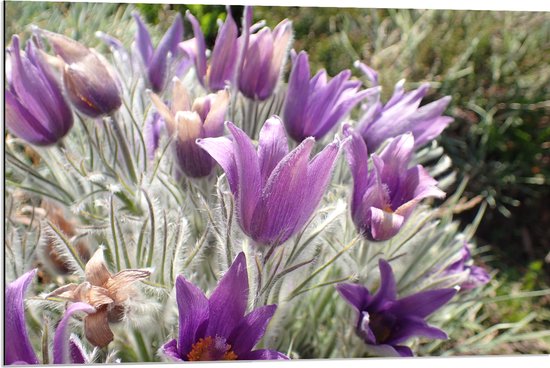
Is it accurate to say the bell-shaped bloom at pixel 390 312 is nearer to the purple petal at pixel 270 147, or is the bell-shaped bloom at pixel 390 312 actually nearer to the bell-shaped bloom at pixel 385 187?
the bell-shaped bloom at pixel 385 187

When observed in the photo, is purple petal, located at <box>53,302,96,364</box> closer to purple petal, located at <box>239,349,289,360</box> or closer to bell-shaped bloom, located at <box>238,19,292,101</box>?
purple petal, located at <box>239,349,289,360</box>

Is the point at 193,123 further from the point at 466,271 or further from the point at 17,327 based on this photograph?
the point at 466,271

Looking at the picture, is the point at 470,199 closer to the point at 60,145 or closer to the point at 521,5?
the point at 521,5

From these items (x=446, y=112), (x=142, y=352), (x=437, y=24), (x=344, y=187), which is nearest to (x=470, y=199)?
(x=446, y=112)

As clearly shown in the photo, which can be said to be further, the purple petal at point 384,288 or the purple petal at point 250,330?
the purple petal at point 384,288

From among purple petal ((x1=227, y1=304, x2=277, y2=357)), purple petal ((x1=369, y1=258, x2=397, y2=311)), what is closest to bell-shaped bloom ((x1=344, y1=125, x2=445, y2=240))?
purple petal ((x1=369, y1=258, x2=397, y2=311))

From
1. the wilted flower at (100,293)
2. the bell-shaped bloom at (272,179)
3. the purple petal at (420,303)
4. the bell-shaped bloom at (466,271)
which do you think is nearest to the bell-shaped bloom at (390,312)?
the purple petal at (420,303)

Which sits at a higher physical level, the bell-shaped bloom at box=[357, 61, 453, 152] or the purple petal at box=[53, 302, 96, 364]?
the bell-shaped bloom at box=[357, 61, 453, 152]
